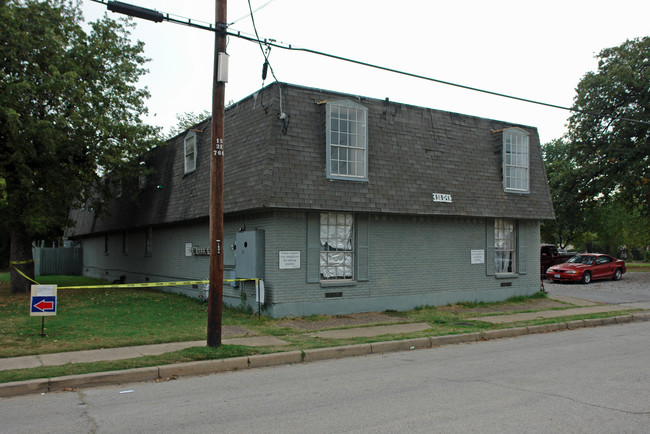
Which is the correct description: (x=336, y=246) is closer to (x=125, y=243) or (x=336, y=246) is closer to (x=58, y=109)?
(x=58, y=109)

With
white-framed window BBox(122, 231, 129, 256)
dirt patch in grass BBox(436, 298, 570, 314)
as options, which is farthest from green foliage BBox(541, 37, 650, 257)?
white-framed window BBox(122, 231, 129, 256)

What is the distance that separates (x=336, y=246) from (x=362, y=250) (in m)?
0.78

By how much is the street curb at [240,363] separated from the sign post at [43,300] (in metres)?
3.01

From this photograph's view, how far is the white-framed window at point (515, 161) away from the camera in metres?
17.3

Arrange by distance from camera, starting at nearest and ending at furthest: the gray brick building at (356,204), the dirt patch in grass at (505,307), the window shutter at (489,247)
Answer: the gray brick building at (356,204) → the dirt patch in grass at (505,307) → the window shutter at (489,247)

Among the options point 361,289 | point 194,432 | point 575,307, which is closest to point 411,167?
point 361,289

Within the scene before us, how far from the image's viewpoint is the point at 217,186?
9242mm

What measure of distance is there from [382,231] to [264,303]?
13.1 feet

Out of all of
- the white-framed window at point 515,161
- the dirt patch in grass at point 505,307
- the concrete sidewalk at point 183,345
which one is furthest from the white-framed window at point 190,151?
the white-framed window at point 515,161

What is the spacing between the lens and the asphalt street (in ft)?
18.1

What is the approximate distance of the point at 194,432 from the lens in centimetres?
538

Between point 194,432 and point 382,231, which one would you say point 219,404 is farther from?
point 382,231

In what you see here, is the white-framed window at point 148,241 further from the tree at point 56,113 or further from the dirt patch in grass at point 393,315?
the dirt patch in grass at point 393,315

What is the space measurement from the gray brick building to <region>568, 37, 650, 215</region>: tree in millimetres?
13485
